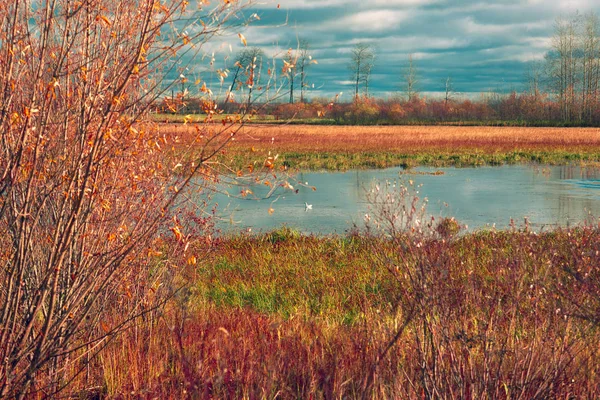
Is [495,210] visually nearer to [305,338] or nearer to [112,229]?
[305,338]

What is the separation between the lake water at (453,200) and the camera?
15227 millimetres

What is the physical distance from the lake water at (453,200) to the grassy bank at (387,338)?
13.2 feet

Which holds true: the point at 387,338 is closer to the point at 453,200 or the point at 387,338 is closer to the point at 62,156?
the point at 62,156

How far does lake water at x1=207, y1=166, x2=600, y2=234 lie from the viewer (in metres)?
15.2

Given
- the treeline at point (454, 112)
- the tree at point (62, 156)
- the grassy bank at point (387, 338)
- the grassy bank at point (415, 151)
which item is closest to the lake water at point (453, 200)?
the grassy bank at point (415, 151)

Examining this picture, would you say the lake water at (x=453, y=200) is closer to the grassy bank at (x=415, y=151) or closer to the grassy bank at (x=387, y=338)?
the grassy bank at (x=415, y=151)

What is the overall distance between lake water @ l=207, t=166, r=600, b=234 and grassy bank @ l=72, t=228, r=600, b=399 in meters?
4.02

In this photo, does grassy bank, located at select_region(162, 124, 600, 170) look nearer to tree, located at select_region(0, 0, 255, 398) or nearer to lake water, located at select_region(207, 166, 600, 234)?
lake water, located at select_region(207, 166, 600, 234)

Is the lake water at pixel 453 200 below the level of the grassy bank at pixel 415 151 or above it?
below

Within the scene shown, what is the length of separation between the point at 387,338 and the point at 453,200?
14692 millimetres

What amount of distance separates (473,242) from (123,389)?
8.28 meters

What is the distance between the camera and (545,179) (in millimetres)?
24750

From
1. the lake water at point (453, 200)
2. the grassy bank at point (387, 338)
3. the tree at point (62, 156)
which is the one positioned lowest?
the lake water at point (453, 200)

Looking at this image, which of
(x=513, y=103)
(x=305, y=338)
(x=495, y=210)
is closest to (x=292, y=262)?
(x=305, y=338)
